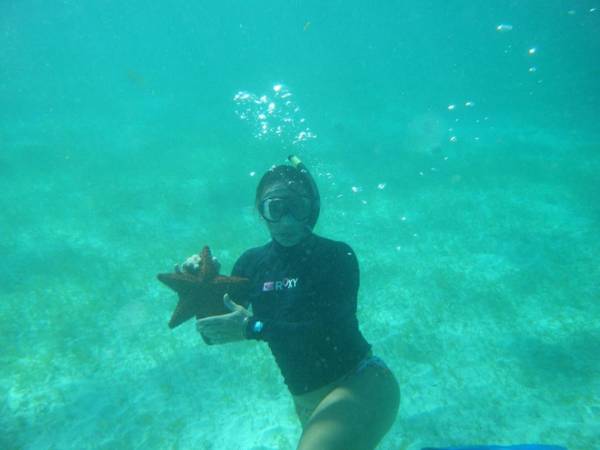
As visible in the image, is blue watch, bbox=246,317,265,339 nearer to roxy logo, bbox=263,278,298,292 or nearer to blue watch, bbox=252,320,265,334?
blue watch, bbox=252,320,265,334

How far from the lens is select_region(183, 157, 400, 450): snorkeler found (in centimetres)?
300

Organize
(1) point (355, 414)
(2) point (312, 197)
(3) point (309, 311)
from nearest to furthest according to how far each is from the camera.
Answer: (1) point (355, 414), (3) point (309, 311), (2) point (312, 197)

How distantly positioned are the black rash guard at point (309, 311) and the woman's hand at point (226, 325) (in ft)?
0.30

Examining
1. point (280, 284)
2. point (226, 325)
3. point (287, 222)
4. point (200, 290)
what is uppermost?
point (287, 222)

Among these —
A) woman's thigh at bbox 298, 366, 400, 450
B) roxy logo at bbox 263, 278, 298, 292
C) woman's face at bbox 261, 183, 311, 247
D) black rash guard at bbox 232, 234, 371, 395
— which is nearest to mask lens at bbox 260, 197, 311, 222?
woman's face at bbox 261, 183, 311, 247

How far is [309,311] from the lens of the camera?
131 inches

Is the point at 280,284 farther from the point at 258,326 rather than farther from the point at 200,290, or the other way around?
the point at 200,290

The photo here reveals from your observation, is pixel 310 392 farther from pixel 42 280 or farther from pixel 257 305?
pixel 42 280

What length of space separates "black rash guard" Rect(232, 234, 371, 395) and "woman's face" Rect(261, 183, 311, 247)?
9 centimetres

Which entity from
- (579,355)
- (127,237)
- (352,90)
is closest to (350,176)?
(127,237)

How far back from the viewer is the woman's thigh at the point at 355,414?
2793 mm

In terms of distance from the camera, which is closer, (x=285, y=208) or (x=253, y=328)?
(x=253, y=328)

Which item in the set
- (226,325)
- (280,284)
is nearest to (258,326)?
(226,325)

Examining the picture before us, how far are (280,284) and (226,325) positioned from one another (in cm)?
69
